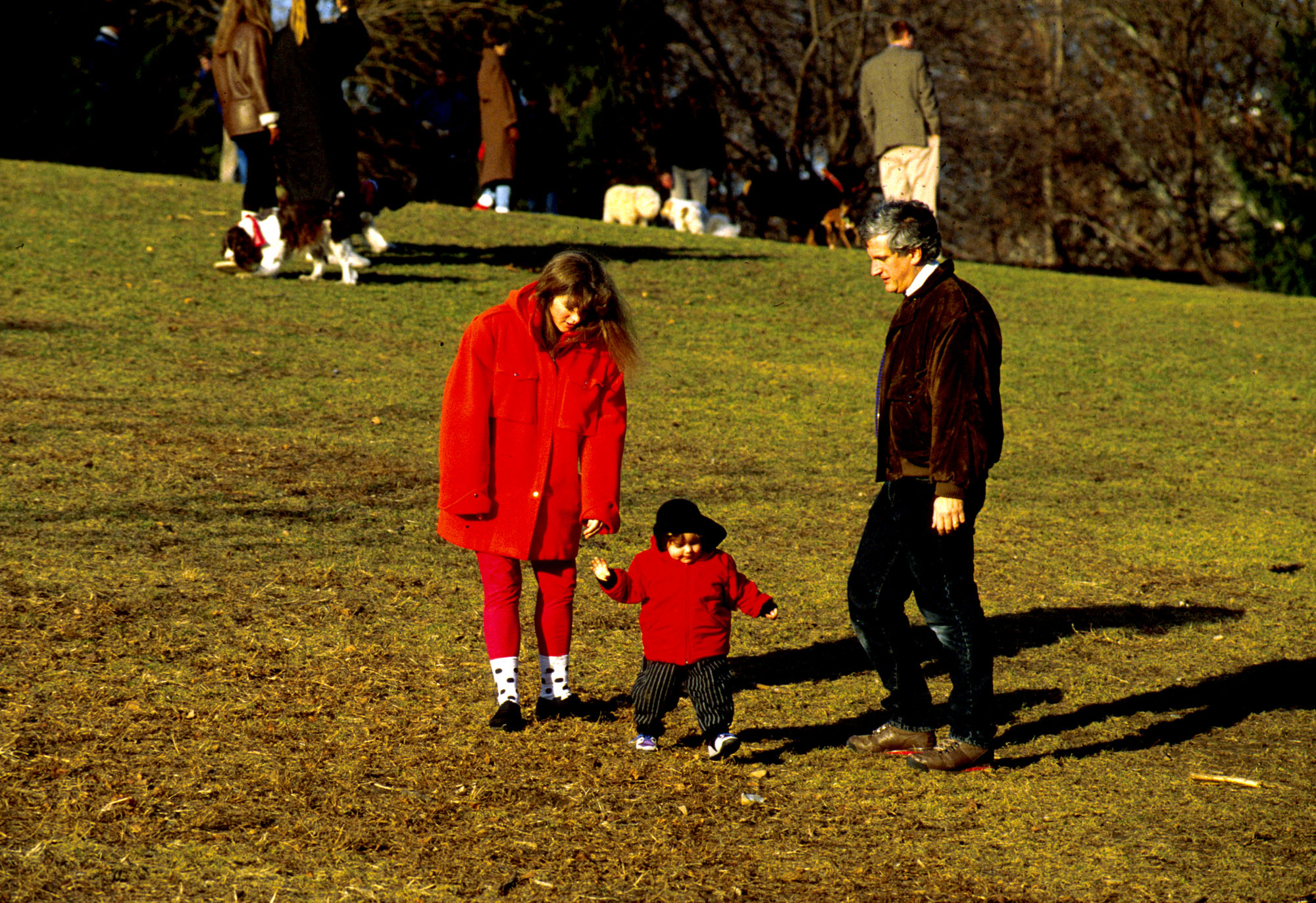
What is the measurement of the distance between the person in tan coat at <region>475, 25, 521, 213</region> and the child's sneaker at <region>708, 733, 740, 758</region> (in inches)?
558

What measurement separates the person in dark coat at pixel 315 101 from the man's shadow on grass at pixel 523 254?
2587 mm

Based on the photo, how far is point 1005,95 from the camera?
1387 inches

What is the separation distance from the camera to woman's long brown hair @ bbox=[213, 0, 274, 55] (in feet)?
40.4

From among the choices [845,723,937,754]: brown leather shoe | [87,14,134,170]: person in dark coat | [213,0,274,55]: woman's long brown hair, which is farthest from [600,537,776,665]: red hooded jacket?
[87,14,134,170]: person in dark coat

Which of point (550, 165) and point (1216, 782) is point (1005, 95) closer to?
point (550, 165)

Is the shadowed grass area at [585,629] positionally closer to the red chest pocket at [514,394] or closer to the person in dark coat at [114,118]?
the red chest pocket at [514,394]

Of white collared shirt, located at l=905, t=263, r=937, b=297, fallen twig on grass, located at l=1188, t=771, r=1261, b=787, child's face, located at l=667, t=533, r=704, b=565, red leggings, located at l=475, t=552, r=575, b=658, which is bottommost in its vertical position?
fallen twig on grass, located at l=1188, t=771, r=1261, b=787

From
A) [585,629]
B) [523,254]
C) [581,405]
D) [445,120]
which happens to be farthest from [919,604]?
[445,120]

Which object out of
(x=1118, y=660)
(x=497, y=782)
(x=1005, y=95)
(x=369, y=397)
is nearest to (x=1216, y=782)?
(x=1118, y=660)

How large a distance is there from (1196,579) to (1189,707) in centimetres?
196

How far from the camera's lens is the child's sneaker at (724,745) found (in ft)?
16.0

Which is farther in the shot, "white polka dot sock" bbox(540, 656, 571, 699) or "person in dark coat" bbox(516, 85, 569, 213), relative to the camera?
"person in dark coat" bbox(516, 85, 569, 213)

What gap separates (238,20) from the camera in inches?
491

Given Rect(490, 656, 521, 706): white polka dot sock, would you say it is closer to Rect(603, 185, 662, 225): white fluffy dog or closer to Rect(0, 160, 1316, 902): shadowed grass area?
Rect(0, 160, 1316, 902): shadowed grass area
